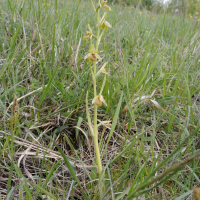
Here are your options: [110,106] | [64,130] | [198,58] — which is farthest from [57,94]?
[198,58]

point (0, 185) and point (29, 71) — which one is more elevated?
point (29, 71)

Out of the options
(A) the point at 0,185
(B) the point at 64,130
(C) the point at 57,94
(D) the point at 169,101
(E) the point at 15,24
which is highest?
(E) the point at 15,24

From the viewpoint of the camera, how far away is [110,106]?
1310 millimetres

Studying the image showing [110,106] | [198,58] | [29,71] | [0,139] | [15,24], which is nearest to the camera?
[0,139]

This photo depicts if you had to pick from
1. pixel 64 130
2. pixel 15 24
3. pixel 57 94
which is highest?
pixel 15 24

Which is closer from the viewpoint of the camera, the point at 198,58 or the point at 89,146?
the point at 89,146

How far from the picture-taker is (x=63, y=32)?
2055 millimetres

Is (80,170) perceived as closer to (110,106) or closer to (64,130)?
(64,130)

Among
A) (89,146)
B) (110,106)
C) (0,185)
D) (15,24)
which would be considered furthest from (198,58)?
(0,185)

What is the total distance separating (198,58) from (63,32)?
5.10 ft

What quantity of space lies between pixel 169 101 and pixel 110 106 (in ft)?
1.49

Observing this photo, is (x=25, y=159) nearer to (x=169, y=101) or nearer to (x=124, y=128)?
(x=124, y=128)

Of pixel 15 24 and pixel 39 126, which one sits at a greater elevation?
pixel 15 24

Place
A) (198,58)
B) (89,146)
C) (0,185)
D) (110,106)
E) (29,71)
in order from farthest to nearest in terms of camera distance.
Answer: (198,58)
(29,71)
(110,106)
(89,146)
(0,185)
